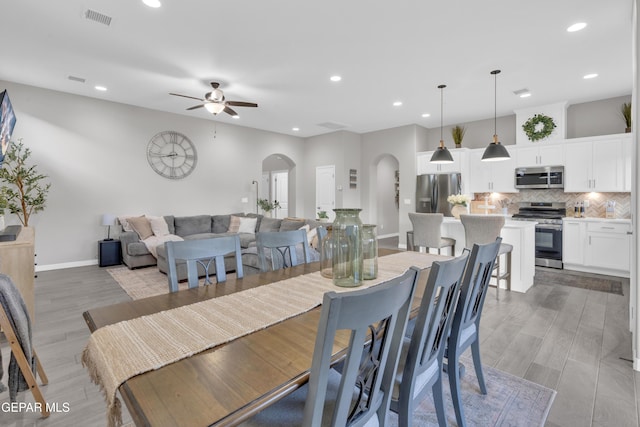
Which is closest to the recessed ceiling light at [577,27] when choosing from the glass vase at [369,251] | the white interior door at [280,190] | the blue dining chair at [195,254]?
the glass vase at [369,251]

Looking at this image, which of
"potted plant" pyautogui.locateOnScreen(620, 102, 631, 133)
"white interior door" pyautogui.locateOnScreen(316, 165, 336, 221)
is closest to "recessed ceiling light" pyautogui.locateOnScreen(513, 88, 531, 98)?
"potted plant" pyautogui.locateOnScreen(620, 102, 631, 133)

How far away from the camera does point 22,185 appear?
466 cm

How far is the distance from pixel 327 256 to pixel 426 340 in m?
0.70

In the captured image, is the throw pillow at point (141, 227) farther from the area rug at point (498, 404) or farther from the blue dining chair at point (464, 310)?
the blue dining chair at point (464, 310)

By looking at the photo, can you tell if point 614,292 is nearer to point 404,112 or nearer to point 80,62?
point 404,112

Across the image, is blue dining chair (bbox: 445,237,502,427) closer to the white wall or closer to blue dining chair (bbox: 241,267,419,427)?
blue dining chair (bbox: 241,267,419,427)

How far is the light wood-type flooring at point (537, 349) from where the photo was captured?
1829 millimetres

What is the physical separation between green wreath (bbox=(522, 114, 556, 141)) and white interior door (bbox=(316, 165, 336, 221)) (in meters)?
4.28

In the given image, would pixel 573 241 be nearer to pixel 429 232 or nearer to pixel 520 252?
pixel 520 252

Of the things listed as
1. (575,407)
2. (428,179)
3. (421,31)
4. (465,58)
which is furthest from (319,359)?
(428,179)

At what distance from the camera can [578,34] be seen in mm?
3312

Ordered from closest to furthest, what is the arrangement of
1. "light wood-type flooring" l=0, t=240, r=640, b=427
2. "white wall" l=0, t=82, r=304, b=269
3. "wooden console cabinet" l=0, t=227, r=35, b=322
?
"light wood-type flooring" l=0, t=240, r=640, b=427 < "wooden console cabinet" l=0, t=227, r=35, b=322 < "white wall" l=0, t=82, r=304, b=269

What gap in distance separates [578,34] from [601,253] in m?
3.42

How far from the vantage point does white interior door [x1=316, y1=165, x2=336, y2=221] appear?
8.22 m
